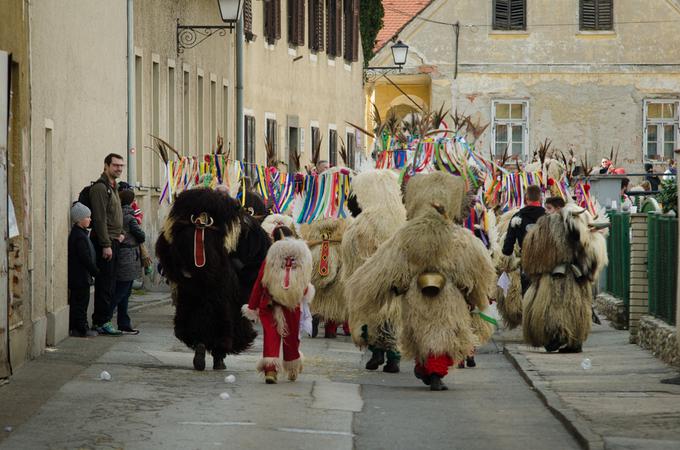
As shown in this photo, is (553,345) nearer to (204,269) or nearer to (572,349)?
(572,349)

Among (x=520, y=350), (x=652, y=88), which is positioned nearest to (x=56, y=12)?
(x=520, y=350)

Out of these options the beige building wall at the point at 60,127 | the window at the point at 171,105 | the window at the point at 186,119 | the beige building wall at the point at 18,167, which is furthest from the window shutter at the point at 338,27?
the beige building wall at the point at 18,167

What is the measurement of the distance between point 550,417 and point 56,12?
7.35 metres

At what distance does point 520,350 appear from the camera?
18406 mm

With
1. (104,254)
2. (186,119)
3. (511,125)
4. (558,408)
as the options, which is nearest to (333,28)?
(511,125)

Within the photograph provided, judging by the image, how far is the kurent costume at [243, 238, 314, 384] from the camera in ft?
47.4

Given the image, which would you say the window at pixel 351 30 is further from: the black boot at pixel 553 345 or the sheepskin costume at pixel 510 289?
the black boot at pixel 553 345

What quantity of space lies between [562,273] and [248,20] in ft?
62.2

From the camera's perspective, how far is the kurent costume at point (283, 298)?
14.5 m

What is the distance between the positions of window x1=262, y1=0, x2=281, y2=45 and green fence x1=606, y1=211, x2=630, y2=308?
49.0 ft

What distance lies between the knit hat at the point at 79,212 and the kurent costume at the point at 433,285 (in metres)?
4.25

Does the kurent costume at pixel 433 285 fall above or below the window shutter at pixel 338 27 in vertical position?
below

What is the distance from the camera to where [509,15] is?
175ft

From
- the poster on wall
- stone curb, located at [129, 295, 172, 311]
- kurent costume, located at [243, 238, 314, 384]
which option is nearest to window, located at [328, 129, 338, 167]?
stone curb, located at [129, 295, 172, 311]
